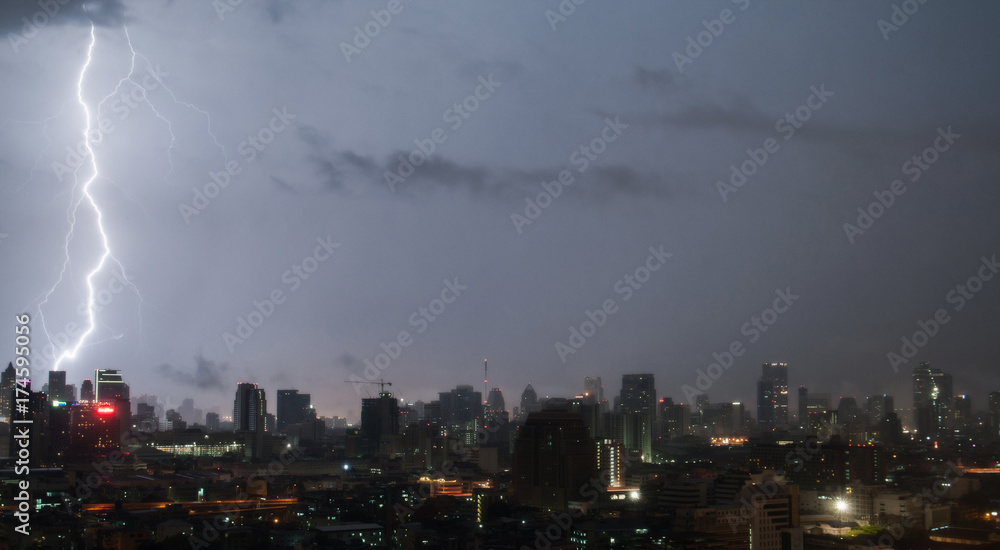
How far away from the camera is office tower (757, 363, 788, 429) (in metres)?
76.9

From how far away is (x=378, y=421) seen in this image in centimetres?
6159

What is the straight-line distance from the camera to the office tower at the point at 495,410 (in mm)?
66375

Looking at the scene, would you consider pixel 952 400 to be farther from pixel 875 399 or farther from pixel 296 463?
pixel 296 463

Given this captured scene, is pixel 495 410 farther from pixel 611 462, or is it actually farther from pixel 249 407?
pixel 611 462

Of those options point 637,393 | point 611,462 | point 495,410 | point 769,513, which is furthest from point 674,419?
point 769,513

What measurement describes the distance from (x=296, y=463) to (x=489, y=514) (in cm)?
2577

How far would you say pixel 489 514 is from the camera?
28.5m

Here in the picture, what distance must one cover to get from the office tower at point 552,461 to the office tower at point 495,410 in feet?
105

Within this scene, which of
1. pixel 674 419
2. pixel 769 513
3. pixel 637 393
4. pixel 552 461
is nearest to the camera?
pixel 769 513

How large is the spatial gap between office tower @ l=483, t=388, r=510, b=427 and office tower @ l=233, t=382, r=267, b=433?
15286 millimetres

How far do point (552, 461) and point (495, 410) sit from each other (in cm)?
4138

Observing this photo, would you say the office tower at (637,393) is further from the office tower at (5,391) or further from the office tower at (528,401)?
the office tower at (5,391)

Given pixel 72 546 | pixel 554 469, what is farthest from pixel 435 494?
pixel 72 546

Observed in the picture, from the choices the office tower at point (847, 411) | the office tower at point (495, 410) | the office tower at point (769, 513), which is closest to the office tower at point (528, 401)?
the office tower at point (495, 410)
